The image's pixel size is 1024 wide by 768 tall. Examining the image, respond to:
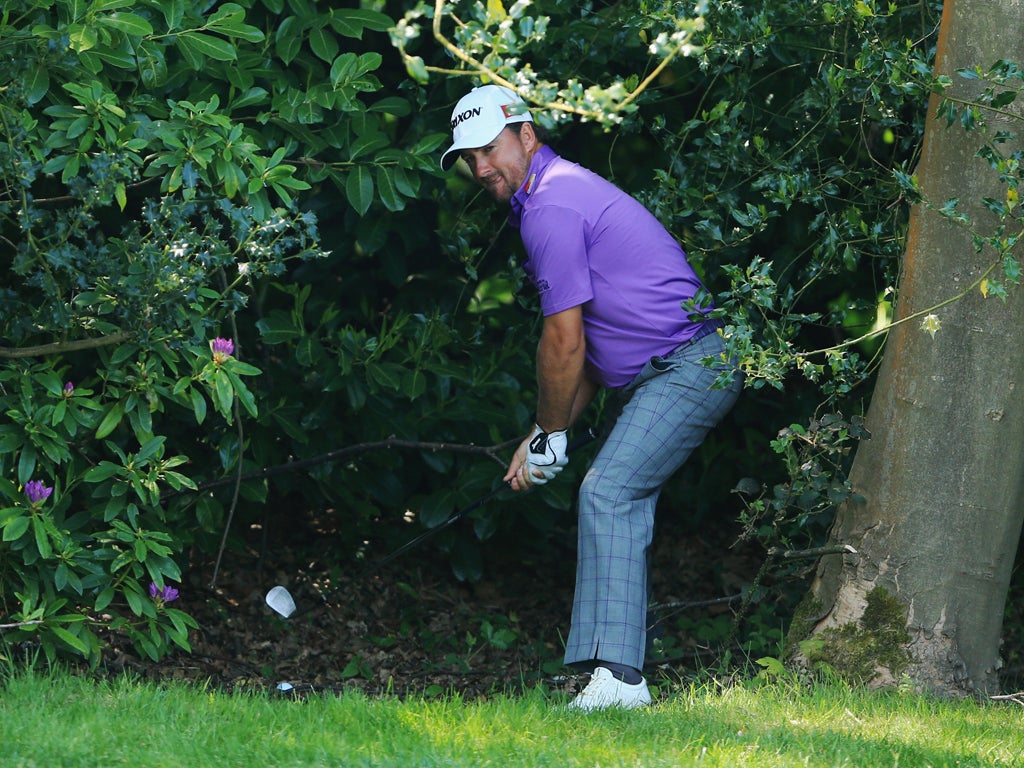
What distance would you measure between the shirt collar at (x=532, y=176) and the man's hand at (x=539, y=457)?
2.71 feet

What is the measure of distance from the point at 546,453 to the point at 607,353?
1.44ft

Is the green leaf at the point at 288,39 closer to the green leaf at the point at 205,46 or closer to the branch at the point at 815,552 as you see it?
the green leaf at the point at 205,46

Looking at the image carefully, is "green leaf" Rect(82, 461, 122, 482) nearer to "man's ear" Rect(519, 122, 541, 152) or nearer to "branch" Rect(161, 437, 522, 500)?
"branch" Rect(161, 437, 522, 500)

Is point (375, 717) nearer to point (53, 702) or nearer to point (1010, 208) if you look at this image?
point (53, 702)

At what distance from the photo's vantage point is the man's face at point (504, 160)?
466 cm

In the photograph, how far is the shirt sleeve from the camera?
4434mm

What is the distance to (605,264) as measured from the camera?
4.57 m

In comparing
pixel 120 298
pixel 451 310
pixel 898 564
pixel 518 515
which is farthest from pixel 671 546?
pixel 120 298

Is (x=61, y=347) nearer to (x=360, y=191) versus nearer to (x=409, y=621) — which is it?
(x=360, y=191)

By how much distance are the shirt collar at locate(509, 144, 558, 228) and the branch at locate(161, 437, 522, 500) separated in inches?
49.4

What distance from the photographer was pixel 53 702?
3881 millimetres

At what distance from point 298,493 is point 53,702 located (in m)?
3.35

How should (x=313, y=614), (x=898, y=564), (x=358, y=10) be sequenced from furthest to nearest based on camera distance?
(x=313, y=614) → (x=358, y=10) → (x=898, y=564)

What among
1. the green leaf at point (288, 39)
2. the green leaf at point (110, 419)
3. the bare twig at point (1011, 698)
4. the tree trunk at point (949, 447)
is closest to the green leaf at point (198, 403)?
the green leaf at point (110, 419)
